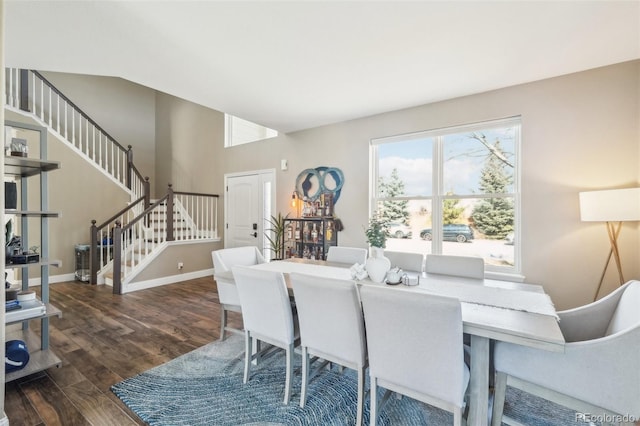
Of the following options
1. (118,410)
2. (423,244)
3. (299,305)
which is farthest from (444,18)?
(118,410)

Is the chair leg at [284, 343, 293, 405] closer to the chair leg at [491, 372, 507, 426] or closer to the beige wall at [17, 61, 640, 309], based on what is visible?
the chair leg at [491, 372, 507, 426]

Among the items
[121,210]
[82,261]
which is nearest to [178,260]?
[82,261]

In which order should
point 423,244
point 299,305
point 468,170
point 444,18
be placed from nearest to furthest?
point 299,305 → point 444,18 → point 468,170 → point 423,244

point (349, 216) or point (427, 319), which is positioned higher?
point (349, 216)

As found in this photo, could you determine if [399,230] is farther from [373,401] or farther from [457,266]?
[373,401]

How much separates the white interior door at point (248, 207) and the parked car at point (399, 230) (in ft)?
7.41

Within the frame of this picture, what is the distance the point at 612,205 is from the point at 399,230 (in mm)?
2108

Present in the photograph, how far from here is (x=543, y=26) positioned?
6.93ft

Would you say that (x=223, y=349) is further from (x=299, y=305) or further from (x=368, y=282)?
(x=368, y=282)

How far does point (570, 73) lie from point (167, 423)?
4528 mm

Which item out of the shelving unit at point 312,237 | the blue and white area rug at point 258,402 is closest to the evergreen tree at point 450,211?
the shelving unit at point 312,237

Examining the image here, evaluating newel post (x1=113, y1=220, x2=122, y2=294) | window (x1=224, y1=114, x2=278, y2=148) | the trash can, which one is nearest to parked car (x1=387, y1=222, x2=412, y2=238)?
window (x1=224, y1=114, x2=278, y2=148)

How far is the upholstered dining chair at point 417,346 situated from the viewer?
53.7 inches

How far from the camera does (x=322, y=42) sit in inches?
91.4
